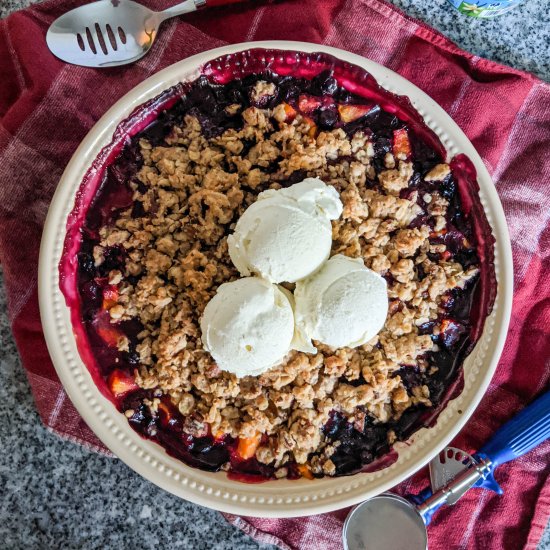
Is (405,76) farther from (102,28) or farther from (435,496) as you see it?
(435,496)

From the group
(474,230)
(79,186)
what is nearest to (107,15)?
(79,186)

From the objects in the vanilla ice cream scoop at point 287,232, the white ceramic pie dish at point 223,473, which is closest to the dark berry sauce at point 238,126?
the white ceramic pie dish at point 223,473

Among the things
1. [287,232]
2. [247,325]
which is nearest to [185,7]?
[287,232]

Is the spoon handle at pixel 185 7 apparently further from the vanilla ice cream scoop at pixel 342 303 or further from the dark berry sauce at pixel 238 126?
the vanilla ice cream scoop at pixel 342 303

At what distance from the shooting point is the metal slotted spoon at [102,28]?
4.47ft

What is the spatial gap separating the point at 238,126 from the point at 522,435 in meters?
0.88

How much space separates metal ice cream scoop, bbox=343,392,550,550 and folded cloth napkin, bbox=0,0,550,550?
46mm

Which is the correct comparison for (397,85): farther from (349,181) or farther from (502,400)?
(502,400)

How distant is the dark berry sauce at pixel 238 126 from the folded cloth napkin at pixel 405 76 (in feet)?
0.67

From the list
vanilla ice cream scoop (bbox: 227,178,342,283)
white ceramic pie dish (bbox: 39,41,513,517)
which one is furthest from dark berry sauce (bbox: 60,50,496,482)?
vanilla ice cream scoop (bbox: 227,178,342,283)

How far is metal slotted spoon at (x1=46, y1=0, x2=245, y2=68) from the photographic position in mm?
1361

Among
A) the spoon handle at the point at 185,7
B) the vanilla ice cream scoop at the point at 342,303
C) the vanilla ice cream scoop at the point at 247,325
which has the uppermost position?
the spoon handle at the point at 185,7

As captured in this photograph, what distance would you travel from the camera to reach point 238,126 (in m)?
1.21

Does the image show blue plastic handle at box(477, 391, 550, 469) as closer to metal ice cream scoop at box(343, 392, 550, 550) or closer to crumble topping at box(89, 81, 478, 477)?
metal ice cream scoop at box(343, 392, 550, 550)
